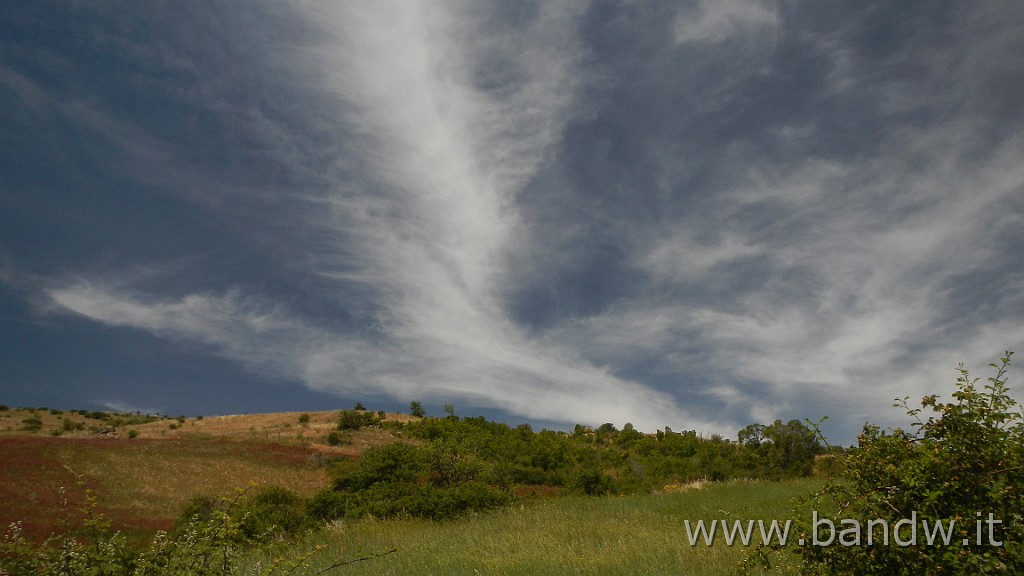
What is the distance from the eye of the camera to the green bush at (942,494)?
164 inches

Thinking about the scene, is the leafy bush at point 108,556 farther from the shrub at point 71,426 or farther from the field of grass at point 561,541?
the shrub at point 71,426

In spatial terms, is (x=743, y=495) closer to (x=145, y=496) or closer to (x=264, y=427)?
(x=145, y=496)

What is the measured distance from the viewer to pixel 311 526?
20.7 meters

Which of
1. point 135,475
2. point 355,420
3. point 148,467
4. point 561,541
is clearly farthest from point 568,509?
point 355,420

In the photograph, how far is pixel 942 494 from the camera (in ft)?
14.6

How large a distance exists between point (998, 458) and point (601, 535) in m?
9.96

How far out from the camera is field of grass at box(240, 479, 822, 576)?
983cm

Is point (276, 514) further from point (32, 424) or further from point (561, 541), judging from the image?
point (32, 424)

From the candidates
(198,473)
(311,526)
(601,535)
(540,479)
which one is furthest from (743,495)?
(198,473)

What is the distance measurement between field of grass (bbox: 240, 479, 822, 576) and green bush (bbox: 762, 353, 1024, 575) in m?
0.59

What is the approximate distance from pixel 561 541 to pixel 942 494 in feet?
30.9

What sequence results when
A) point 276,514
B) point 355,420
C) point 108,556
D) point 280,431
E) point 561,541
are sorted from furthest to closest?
point 355,420
point 280,431
point 276,514
point 561,541
point 108,556

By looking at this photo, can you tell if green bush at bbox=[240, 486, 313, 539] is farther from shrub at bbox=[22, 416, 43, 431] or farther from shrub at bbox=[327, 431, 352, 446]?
shrub at bbox=[22, 416, 43, 431]

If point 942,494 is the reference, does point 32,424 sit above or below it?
below
